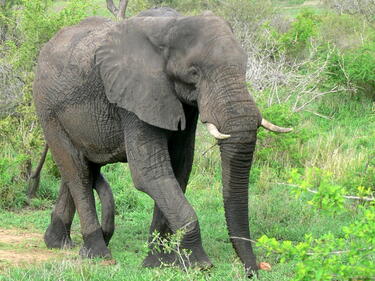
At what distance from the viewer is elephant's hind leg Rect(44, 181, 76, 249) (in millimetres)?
7578

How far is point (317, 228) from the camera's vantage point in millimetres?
7656

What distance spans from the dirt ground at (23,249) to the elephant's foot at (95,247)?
0.76ft

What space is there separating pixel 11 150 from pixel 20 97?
0.66m

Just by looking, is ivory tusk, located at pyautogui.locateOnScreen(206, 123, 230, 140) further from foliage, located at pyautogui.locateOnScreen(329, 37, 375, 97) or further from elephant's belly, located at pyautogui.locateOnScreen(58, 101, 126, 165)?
foliage, located at pyautogui.locateOnScreen(329, 37, 375, 97)

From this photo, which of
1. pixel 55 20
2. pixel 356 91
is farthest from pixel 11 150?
pixel 356 91

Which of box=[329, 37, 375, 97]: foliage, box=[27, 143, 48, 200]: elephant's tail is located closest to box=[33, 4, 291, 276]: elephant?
box=[27, 143, 48, 200]: elephant's tail

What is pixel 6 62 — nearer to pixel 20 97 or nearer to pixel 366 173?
pixel 20 97

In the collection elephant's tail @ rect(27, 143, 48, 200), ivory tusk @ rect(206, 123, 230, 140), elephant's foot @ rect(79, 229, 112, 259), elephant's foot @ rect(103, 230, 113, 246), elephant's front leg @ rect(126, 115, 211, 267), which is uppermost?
ivory tusk @ rect(206, 123, 230, 140)

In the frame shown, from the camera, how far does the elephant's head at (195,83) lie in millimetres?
5562

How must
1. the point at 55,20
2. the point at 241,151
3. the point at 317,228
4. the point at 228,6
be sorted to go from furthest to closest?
the point at 228,6 → the point at 55,20 → the point at 317,228 → the point at 241,151

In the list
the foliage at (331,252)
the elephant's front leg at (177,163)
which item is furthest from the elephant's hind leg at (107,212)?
the foliage at (331,252)

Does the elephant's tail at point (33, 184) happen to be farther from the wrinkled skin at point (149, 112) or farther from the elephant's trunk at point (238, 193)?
the elephant's trunk at point (238, 193)

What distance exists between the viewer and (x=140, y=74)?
6.27m

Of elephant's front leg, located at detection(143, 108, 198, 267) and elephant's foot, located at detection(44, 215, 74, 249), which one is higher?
elephant's front leg, located at detection(143, 108, 198, 267)
